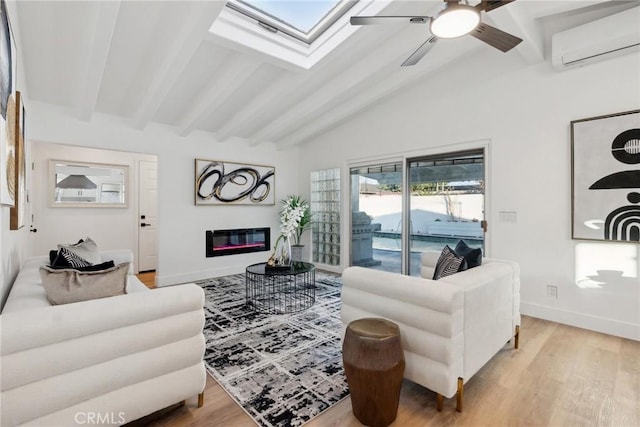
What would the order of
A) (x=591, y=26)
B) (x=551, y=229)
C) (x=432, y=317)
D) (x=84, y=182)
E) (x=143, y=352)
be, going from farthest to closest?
(x=84, y=182) → (x=551, y=229) → (x=591, y=26) → (x=432, y=317) → (x=143, y=352)

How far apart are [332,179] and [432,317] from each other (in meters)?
4.11

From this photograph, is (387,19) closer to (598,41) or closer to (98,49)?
(598,41)

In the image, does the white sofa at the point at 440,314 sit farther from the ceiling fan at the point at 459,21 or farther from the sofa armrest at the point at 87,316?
the ceiling fan at the point at 459,21

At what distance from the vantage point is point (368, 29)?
2.90 m

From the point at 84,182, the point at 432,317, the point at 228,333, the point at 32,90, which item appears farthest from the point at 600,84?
the point at 84,182

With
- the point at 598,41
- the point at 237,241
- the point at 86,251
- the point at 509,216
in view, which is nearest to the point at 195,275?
the point at 237,241

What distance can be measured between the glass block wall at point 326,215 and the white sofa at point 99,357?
156 inches

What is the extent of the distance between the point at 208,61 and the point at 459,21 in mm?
2489

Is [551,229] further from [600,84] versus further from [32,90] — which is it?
[32,90]

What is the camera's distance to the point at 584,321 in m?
2.97

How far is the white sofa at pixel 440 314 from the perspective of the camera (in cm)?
164

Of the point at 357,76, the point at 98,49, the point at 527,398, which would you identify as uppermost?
the point at 357,76

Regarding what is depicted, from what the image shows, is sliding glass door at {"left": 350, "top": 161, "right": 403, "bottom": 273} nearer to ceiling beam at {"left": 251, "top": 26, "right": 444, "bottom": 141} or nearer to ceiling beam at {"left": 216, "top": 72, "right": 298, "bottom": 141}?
ceiling beam at {"left": 251, "top": 26, "right": 444, "bottom": 141}

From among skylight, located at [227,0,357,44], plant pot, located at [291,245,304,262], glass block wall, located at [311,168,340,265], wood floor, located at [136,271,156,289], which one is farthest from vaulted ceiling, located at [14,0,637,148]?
wood floor, located at [136,271,156,289]
